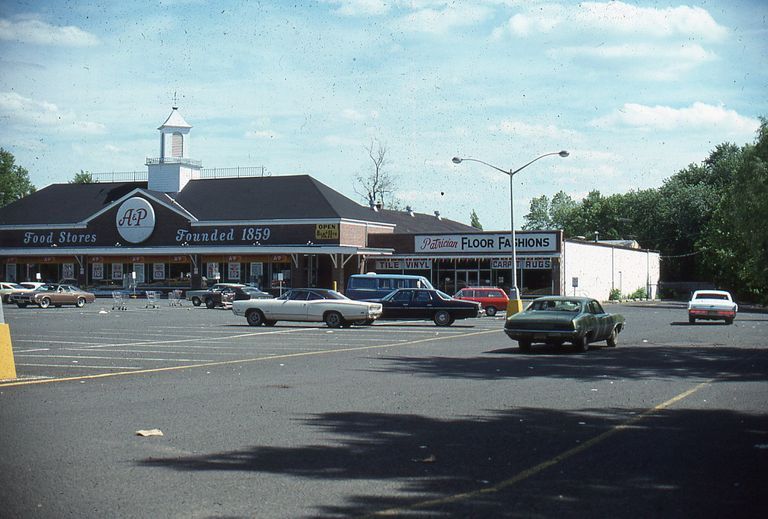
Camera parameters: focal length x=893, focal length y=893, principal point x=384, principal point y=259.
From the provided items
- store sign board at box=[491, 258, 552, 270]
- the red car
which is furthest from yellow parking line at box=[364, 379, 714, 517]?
store sign board at box=[491, 258, 552, 270]

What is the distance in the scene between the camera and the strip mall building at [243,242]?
63.3 metres

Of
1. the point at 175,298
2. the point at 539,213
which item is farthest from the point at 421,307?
the point at 539,213

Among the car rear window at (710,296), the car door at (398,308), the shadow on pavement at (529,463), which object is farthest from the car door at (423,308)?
the shadow on pavement at (529,463)

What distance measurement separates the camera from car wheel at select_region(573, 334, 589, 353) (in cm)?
2150

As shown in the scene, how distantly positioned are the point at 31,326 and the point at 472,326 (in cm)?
1637

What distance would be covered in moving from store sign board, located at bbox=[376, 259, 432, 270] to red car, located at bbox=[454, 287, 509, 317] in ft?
66.9

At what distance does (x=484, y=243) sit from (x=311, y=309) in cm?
3235

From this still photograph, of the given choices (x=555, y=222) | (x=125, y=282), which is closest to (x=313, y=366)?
(x=125, y=282)

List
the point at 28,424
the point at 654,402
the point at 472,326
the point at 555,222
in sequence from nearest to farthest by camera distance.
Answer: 1. the point at 28,424
2. the point at 654,402
3. the point at 472,326
4. the point at 555,222

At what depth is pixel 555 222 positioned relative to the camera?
512ft

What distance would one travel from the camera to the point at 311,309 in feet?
106

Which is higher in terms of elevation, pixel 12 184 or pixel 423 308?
pixel 12 184

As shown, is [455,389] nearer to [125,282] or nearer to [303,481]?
[303,481]

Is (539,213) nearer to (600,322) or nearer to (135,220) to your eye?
(135,220)
